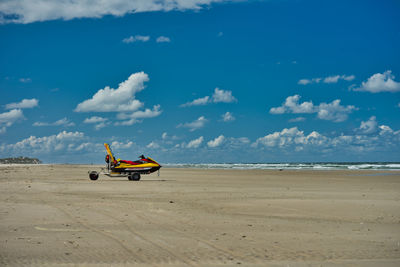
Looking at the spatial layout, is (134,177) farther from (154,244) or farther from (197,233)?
(154,244)

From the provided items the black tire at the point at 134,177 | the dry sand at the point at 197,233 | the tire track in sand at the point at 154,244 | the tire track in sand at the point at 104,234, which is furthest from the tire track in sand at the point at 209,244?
the black tire at the point at 134,177

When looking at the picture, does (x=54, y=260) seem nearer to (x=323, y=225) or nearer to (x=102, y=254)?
(x=102, y=254)

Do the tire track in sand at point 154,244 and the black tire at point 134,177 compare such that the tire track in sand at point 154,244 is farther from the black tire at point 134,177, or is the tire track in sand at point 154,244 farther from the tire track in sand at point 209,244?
the black tire at point 134,177

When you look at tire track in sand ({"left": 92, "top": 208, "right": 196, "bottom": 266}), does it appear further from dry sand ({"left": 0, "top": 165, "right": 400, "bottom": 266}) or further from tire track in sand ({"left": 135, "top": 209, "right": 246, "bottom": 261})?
tire track in sand ({"left": 135, "top": 209, "right": 246, "bottom": 261})

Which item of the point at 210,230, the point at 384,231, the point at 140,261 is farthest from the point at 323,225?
the point at 140,261

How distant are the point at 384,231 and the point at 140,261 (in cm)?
646

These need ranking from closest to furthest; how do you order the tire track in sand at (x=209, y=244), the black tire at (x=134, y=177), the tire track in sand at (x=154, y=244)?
the tire track in sand at (x=154, y=244)
the tire track in sand at (x=209, y=244)
the black tire at (x=134, y=177)

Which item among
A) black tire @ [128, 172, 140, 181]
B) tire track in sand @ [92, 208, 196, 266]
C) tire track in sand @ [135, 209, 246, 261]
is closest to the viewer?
tire track in sand @ [92, 208, 196, 266]

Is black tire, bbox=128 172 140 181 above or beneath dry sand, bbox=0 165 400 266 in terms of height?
above

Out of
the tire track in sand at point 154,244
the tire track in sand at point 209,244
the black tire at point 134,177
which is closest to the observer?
the tire track in sand at point 154,244

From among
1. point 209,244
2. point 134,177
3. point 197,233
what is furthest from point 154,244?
point 134,177

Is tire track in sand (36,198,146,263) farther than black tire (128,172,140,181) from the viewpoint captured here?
No

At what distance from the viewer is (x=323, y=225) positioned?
36.7 ft

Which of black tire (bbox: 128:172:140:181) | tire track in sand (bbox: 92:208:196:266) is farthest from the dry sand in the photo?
black tire (bbox: 128:172:140:181)
